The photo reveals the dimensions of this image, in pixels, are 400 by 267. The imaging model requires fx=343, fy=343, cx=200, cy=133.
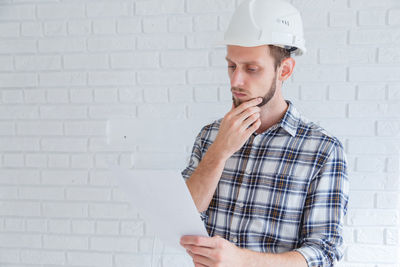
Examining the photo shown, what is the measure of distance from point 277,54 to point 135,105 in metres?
0.86

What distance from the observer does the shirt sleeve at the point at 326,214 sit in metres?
0.90

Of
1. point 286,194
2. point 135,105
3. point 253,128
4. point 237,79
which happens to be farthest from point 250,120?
point 135,105

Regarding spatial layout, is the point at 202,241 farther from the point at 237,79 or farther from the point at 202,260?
the point at 237,79

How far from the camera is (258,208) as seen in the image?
1.03m

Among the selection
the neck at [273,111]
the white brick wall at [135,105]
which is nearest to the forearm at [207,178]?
the neck at [273,111]

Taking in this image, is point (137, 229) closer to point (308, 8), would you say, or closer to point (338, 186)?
point (338, 186)

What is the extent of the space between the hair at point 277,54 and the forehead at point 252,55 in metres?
0.02

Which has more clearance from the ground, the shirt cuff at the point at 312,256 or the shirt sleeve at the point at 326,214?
the shirt sleeve at the point at 326,214

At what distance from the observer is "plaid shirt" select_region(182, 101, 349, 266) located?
3.08 ft

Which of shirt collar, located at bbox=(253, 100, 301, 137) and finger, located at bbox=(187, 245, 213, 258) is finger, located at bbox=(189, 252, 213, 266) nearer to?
finger, located at bbox=(187, 245, 213, 258)

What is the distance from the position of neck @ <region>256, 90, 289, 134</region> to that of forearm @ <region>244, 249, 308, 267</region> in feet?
1.36

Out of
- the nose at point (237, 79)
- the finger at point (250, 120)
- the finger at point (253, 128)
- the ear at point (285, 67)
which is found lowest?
the finger at point (253, 128)

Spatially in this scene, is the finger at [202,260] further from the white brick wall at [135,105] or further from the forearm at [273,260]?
the white brick wall at [135,105]

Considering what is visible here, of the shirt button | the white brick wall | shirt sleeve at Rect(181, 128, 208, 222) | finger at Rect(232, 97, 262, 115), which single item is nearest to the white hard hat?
finger at Rect(232, 97, 262, 115)
